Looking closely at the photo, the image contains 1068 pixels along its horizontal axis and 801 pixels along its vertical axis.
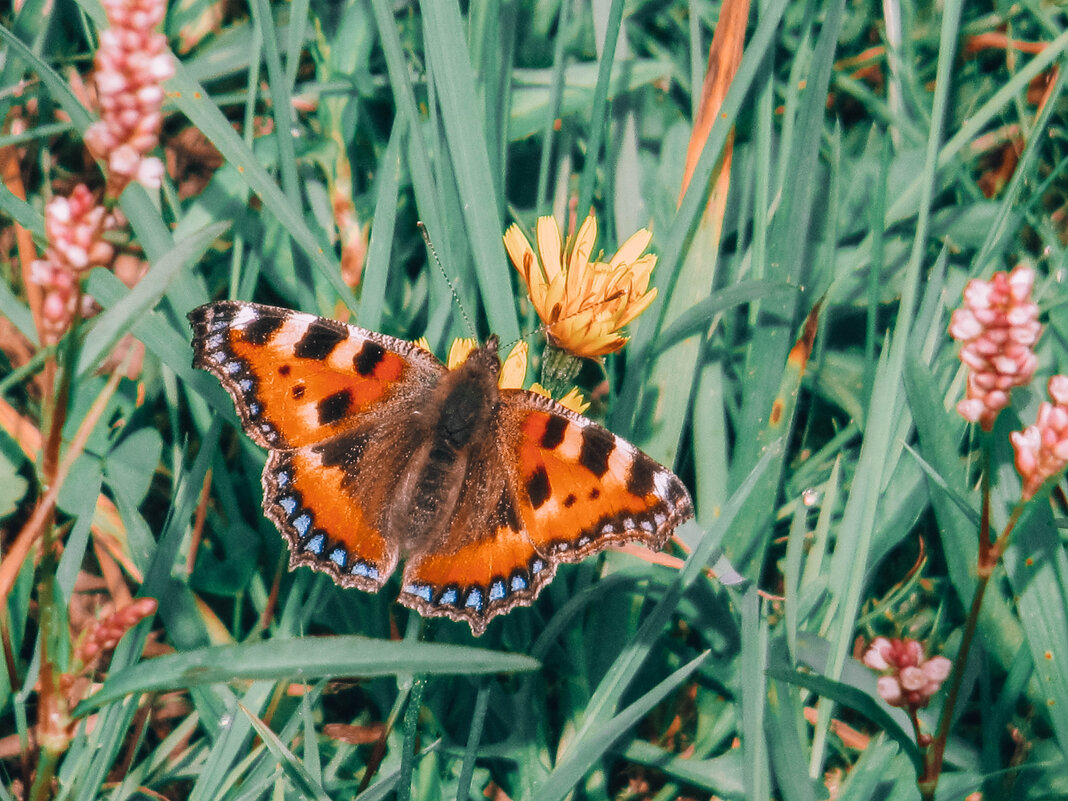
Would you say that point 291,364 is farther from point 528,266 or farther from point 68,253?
point 68,253

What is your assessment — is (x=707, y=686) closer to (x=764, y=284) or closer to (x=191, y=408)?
(x=764, y=284)

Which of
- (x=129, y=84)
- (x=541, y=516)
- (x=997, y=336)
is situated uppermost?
(x=129, y=84)

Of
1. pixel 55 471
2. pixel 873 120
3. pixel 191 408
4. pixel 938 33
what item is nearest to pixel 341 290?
pixel 191 408

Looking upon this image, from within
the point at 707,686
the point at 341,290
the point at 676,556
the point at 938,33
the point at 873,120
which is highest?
the point at 938,33

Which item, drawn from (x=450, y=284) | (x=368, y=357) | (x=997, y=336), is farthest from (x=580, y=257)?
(x=997, y=336)

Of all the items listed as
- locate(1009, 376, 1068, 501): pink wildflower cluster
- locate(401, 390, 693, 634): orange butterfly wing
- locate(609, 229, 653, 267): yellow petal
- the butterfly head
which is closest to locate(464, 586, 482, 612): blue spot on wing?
locate(401, 390, 693, 634): orange butterfly wing

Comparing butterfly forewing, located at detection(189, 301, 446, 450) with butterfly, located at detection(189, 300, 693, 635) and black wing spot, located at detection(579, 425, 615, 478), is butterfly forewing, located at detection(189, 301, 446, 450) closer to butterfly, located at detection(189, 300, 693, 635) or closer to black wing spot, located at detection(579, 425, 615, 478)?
butterfly, located at detection(189, 300, 693, 635)
